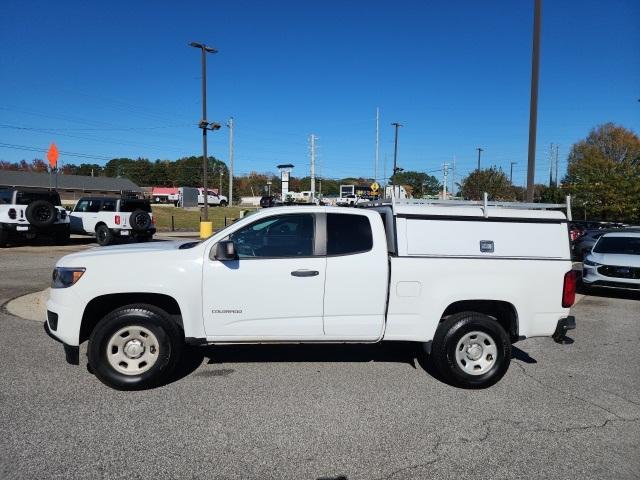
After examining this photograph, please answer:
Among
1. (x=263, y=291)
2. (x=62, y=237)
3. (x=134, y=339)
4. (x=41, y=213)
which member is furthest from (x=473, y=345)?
(x=62, y=237)

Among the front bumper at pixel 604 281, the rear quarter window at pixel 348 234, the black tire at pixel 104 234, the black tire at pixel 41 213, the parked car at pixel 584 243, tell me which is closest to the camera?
the rear quarter window at pixel 348 234

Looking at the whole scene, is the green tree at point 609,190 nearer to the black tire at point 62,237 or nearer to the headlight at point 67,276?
the black tire at point 62,237

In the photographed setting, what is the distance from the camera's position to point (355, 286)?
4.66m

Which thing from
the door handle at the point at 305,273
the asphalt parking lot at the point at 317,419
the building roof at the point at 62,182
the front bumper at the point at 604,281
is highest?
the building roof at the point at 62,182

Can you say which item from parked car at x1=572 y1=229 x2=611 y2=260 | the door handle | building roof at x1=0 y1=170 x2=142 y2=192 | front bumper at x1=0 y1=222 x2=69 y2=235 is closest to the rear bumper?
the door handle

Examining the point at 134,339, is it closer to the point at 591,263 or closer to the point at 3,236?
the point at 591,263

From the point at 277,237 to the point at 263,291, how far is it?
564mm

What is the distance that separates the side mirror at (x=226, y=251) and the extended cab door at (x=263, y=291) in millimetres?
102

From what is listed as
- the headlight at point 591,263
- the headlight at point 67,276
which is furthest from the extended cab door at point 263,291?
the headlight at point 591,263

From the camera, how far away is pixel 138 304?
15.0 feet

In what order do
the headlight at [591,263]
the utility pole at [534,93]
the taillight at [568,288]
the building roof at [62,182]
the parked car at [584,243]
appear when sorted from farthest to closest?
the building roof at [62,182], the parked car at [584,243], the utility pole at [534,93], the headlight at [591,263], the taillight at [568,288]

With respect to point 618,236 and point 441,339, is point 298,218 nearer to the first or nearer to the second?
point 441,339

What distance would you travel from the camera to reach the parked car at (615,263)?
10.3m

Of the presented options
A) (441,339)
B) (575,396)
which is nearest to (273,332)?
(441,339)
